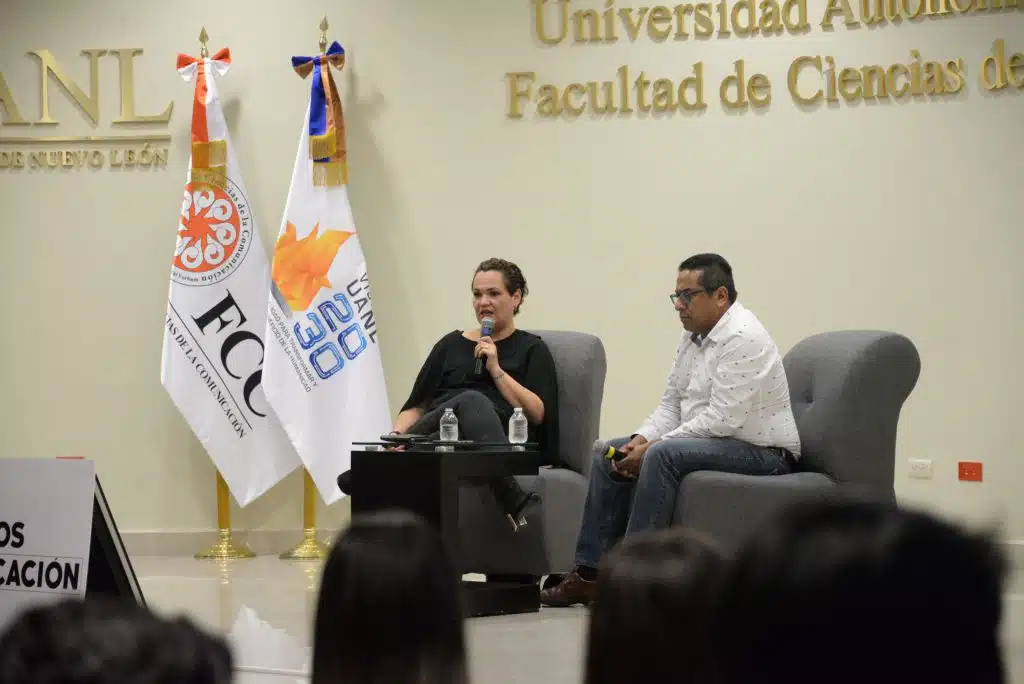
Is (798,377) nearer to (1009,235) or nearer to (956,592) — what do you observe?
(1009,235)

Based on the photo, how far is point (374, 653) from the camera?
913 millimetres

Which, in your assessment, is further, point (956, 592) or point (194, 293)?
point (194, 293)

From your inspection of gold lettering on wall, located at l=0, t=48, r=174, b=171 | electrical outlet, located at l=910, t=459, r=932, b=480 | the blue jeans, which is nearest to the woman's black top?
the blue jeans

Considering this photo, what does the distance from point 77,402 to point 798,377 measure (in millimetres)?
3657

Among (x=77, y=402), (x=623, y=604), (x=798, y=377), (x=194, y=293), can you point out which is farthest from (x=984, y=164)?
(x=623, y=604)

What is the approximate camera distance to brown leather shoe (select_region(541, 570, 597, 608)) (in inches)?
179

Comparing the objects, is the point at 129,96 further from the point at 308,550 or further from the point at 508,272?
the point at 508,272

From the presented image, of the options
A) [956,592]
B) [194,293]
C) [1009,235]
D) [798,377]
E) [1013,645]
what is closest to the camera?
[956,592]

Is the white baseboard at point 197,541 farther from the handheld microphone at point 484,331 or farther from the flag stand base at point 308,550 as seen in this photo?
the handheld microphone at point 484,331

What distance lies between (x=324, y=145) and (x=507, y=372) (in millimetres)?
1834

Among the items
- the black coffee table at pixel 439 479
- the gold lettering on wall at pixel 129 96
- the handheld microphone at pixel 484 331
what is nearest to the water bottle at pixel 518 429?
the black coffee table at pixel 439 479

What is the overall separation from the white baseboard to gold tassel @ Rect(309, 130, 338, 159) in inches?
71.5

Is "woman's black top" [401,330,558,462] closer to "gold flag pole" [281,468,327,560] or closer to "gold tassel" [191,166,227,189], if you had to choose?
"gold flag pole" [281,468,327,560]

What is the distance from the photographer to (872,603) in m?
0.57
